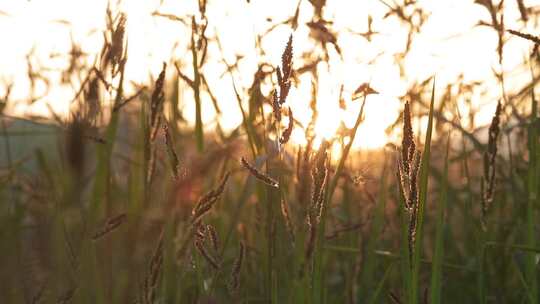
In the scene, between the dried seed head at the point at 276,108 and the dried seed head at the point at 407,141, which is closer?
the dried seed head at the point at 407,141

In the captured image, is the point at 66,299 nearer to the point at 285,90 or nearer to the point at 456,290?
the point at 285,90

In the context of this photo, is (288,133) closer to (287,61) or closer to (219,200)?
(287,61)

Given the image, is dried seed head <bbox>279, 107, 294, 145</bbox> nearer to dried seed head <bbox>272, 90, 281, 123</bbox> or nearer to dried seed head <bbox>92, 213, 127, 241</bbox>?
dried seed head <bbox>272, 90, 281, 123</bbox>

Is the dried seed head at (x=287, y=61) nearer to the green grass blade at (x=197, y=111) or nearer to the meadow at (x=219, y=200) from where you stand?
the meadow at (x=219, y=200)

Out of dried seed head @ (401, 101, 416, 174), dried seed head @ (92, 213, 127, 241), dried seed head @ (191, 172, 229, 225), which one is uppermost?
dried seed head @ (401, 101, 416, 174)

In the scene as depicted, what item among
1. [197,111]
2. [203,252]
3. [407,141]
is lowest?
[203,252]

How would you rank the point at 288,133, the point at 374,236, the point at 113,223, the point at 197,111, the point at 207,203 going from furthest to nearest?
1. the point at 374,236
2. the point at 197,111
3. the point at 288,133
4. the point at 113,223
5. the point at 207,203

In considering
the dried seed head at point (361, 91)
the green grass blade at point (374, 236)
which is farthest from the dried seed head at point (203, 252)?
the green grass blade at point (374, 236)

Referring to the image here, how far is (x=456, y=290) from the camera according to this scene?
88.5 inches

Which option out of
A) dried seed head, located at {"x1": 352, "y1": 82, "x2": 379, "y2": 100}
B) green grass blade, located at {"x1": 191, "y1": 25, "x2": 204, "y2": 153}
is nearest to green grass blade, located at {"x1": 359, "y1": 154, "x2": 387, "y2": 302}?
dried seed head, located at {"x1": 352, "y1": 82, "x2": 379, "y2": 100}

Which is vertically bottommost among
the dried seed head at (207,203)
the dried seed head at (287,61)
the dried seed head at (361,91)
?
the dried seed head at (207,203)

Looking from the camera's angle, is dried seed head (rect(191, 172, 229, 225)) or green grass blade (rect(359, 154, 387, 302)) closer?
dried seed head (rect(191, 172, 229, 225))

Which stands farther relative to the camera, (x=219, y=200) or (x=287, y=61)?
(x=219, y=200)

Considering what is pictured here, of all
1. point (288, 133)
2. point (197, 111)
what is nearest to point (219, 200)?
point (197, 111)
